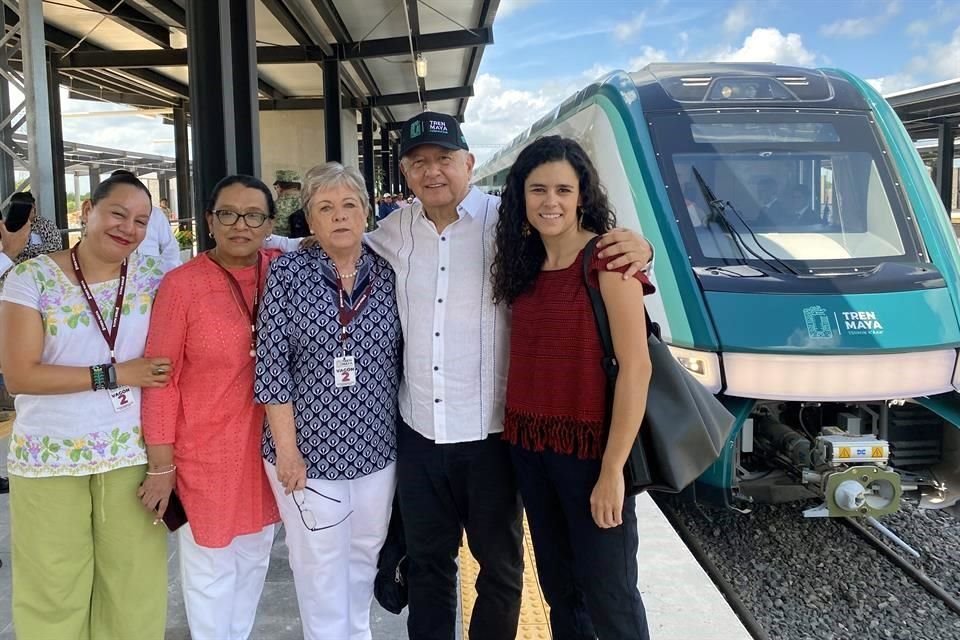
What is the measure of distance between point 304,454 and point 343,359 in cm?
32

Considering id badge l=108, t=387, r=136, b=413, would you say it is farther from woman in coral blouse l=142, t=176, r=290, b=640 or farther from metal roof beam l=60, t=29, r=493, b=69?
metal roof beam l=60, t=29, r=493, b=69

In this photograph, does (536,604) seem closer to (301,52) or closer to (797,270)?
(797,270)

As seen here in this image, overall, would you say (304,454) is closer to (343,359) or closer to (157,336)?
(343,359)

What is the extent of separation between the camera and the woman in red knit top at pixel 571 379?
2.09 meters

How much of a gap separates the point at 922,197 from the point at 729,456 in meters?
2.17

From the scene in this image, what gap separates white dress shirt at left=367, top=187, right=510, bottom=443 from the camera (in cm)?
237

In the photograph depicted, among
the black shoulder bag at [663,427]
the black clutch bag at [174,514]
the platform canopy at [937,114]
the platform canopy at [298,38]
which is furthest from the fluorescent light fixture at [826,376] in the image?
the platform canopy at [937,114]

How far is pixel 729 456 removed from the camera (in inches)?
155

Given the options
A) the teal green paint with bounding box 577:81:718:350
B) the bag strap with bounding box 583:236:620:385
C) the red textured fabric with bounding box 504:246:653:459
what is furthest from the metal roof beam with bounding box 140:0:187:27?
the bag strap with bounding box 583:236:620:385

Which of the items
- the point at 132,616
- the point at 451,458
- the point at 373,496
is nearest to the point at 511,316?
the point at 451,458

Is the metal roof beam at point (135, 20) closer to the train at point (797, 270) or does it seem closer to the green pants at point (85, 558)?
the train at point (797, 270)

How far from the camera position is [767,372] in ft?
13.1

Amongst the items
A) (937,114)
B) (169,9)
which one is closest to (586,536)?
(169,9)

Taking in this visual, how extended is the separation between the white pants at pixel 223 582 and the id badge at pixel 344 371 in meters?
0.62
